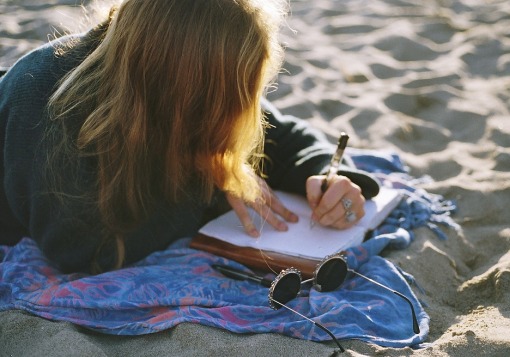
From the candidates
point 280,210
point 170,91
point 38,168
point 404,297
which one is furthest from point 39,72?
point 404,297

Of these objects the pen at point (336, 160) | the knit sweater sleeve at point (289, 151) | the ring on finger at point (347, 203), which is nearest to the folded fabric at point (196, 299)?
the ring on finger at point (347, 203)

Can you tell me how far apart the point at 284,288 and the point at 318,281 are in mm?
121

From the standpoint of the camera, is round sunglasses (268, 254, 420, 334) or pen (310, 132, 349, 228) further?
pen (310, 132, 349, 228)

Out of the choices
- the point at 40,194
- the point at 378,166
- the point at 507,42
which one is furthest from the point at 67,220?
the point at 507,42

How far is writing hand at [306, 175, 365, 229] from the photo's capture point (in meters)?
2.06

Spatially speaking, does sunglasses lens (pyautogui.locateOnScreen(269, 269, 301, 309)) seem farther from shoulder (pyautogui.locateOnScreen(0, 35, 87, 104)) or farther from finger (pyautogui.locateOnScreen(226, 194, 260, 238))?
shoulder (pyautogui.locateOnScreen(0, 35, 87, 104))

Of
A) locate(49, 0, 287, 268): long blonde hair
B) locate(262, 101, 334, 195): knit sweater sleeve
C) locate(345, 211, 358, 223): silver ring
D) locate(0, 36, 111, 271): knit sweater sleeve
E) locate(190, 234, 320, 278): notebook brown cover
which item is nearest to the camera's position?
locate(49, 0, 287, 268): long blonde hair

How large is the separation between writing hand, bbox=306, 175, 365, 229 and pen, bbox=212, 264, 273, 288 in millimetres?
294

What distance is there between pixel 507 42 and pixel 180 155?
276 cm

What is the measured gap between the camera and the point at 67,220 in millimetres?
1874

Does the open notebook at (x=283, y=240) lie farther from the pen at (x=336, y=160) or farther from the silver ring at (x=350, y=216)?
the pen at (x=336, y=160)

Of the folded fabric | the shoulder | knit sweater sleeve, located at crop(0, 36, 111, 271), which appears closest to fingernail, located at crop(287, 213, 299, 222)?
the folded fabric

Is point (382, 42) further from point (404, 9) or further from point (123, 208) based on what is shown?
point (123, 208)

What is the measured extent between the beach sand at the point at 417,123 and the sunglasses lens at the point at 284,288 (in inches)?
4.2
